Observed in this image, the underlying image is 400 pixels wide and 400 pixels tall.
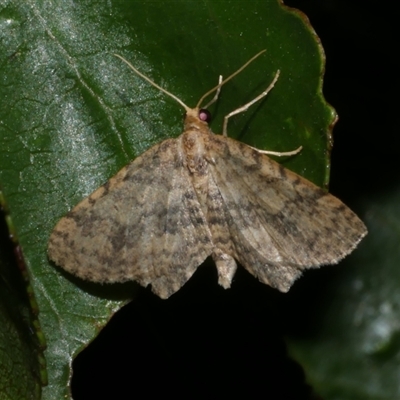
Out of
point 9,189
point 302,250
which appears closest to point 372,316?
point 302,250

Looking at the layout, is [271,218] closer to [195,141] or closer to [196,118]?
[195,141]

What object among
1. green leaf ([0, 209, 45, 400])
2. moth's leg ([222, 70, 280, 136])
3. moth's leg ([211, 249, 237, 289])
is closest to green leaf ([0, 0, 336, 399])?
moth's leg ([222, 70, 280, 136])

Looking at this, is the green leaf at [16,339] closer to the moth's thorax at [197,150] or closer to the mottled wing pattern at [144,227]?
the mottled wing pattern at [144,227]

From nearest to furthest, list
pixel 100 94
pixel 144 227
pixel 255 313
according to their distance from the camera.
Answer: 1. pixel 100 94
2. pixel 144 227
3. pixel 255 313

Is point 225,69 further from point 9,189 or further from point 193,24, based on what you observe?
point 9,189

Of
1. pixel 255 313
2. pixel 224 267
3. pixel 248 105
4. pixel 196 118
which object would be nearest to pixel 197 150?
pixel 196 118

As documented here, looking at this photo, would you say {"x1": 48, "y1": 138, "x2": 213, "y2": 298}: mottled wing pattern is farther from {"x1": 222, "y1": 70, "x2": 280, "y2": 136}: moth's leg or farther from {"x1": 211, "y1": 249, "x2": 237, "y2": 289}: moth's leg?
{"x1": 222, "y1": 70, "x2": 280, "y2": 136}: moth's leg
